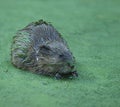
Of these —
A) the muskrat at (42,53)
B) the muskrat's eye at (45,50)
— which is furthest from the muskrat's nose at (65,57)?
the muskrat's eye at (45,50)

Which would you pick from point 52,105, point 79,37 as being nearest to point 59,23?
point 79,37

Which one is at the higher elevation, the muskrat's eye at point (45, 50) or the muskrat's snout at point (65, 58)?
the muskrat's eye at point (45, 50)

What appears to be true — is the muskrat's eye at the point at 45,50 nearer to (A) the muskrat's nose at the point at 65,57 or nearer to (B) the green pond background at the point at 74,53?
(A) the muskrat's nose at the point at 65,57

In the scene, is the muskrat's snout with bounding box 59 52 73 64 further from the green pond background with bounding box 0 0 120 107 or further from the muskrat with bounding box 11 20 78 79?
the green pond background with bounding box 0 0 120 107

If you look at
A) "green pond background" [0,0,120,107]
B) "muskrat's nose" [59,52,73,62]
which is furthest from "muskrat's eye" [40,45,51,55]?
"green pond background" [0,0,120,107]

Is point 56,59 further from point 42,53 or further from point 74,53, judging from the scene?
point 74,53

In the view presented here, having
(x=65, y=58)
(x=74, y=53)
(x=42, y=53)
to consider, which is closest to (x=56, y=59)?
(x=65, y=58)

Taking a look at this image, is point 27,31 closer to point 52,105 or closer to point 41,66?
point 41,66
